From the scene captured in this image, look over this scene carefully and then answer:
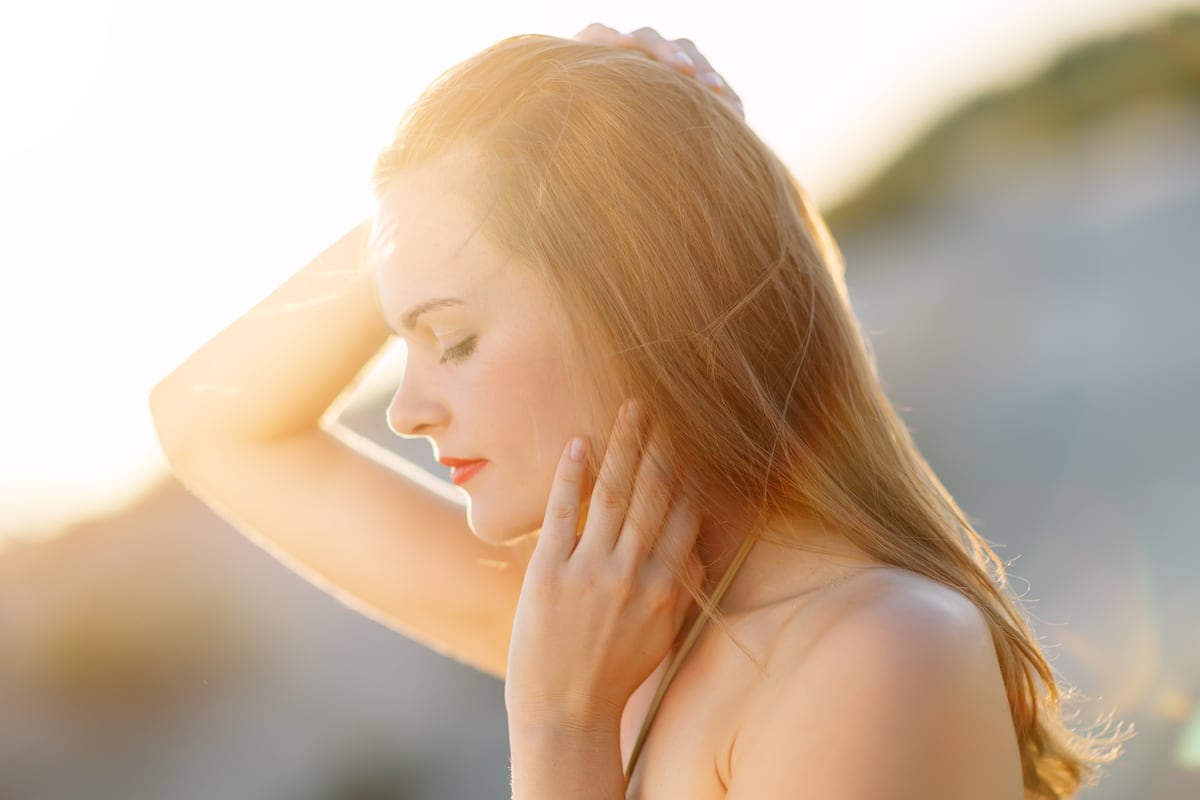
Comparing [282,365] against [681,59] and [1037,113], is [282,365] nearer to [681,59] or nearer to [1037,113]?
[681,59]

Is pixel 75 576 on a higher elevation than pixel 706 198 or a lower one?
lower

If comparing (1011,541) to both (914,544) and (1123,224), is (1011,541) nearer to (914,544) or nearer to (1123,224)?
(1123,224)

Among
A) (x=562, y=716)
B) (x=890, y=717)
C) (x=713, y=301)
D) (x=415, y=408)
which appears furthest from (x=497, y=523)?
(x=890, y=717)

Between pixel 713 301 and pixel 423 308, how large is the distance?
0.42 m

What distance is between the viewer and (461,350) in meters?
1.49

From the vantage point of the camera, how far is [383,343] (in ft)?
7.01

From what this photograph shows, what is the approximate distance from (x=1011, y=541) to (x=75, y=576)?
503 centimetres

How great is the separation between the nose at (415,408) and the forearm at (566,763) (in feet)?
1.49

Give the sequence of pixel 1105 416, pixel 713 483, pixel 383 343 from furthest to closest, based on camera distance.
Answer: pixel 1105 416 < pixel 383 343 < pixel 713 483

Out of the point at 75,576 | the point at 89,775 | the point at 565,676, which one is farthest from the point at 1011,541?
the point at 89,775

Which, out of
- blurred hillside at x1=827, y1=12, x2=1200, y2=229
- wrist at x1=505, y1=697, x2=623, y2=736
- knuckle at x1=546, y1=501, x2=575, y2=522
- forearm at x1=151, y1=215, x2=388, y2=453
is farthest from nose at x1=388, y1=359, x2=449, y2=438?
blurred hillside at x1=827, y1=12, x2=1200, y2=229

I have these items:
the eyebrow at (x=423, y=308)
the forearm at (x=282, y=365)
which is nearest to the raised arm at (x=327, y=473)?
the forearm at (x=282, y=365)

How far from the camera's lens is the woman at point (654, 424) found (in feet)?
4.38

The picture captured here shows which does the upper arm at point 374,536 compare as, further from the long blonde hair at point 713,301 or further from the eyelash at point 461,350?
the long blonde hair at point 713,301
